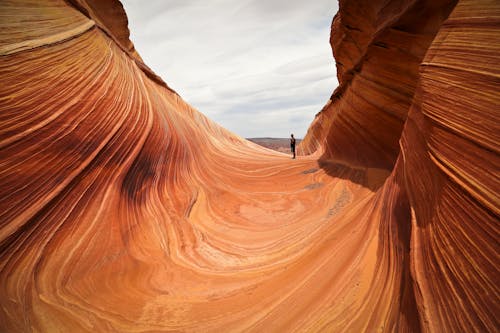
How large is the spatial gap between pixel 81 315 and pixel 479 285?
300 cm

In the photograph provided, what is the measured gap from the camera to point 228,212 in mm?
5027

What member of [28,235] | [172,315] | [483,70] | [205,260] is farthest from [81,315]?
[483,70]

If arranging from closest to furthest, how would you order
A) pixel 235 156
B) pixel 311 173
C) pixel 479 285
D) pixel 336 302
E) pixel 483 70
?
pixel 479 285
pixel 483 70
pixel 336 302
pixel 311 173
pixel 235 156

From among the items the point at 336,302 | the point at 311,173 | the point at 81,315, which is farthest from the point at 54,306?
the point at 311,173

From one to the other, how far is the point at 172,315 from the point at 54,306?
106 centimetres

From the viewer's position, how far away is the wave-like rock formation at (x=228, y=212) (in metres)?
1.77

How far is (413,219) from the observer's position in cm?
222

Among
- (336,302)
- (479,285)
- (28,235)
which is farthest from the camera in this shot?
(28,235)

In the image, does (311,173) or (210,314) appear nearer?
(210,314)

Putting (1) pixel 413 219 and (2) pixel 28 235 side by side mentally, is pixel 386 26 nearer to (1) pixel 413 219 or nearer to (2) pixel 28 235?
(1) pixel 413 219

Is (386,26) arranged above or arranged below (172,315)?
above

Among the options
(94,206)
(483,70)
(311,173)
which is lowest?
(94,206)

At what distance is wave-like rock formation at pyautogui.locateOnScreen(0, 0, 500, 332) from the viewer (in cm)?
177

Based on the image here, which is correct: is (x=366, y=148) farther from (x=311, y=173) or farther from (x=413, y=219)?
(x=413, y=219)
